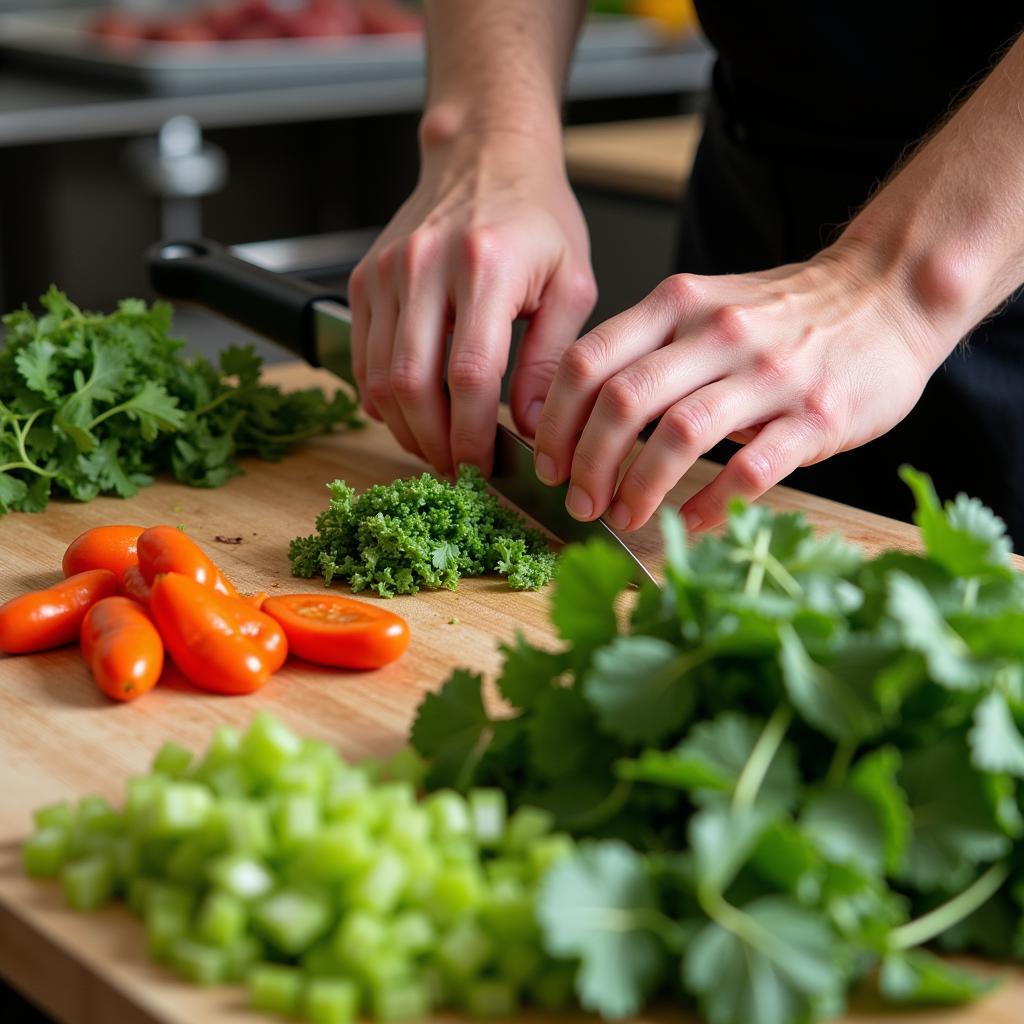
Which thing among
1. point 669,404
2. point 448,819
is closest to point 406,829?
point 448,819

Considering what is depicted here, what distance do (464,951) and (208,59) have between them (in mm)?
3963

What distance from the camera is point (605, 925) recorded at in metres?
0.95

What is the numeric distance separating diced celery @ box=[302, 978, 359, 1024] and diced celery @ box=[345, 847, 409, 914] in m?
0.05

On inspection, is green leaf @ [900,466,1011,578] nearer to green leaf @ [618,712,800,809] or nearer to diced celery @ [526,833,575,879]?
green leaf @ [618,712,800,809]

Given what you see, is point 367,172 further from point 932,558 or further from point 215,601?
point 932,558

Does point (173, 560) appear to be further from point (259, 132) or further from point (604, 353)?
point (259, 132)

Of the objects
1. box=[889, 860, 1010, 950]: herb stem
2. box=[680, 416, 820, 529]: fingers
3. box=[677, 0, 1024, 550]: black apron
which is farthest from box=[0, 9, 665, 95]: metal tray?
box=[889, 860, 1010, 950]: herb stem

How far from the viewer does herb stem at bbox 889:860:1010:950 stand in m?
1.01

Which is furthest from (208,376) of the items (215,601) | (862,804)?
(862,804)

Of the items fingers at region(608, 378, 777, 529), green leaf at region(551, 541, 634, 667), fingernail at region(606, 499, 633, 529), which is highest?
green leaf at region(551, 541, 634, 667)

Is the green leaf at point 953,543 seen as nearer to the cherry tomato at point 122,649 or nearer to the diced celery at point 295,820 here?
the diced celery at point 295,820

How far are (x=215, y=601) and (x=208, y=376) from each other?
0.72 metres

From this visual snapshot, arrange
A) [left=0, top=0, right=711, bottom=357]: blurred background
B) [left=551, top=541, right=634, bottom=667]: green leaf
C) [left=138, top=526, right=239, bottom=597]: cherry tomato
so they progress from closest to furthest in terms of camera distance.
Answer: [left=551, top=541, right=634, bottom=667]: green leaf → [left=138, top=526, right=239, bottom=597]: cherry tomato → [left=0, top=0, right=711, bottom=357]: blurred background

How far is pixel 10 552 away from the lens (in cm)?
179
